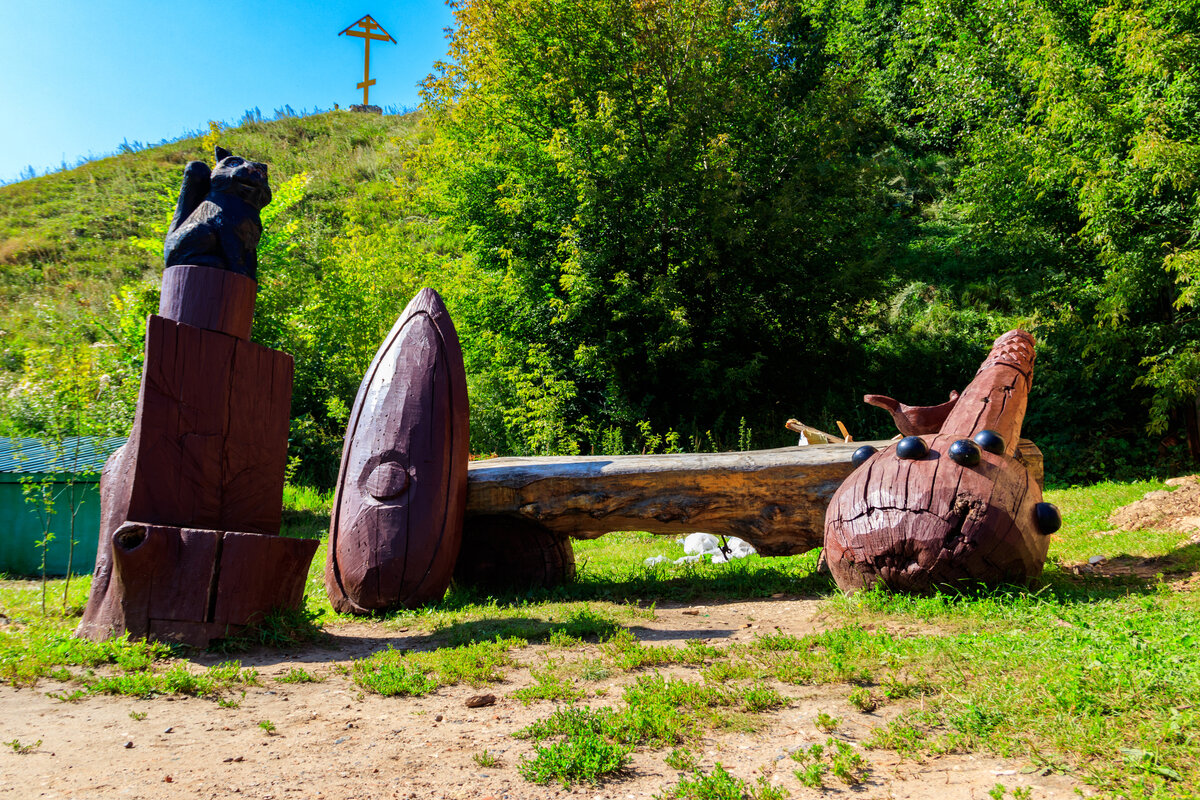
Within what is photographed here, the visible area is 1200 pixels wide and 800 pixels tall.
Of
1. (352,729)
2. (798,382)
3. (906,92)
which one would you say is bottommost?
(352,729)

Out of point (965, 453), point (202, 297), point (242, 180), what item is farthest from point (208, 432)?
point (965, 453)

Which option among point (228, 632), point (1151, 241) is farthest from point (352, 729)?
point (1151, 241)

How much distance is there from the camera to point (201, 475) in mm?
4348

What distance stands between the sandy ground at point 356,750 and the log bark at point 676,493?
6.90 ft

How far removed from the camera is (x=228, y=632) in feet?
13.2

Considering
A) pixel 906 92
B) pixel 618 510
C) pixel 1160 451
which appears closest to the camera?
pixel 618 510

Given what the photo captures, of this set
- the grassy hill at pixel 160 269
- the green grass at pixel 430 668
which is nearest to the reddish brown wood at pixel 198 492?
the green grass at pixel 430 668

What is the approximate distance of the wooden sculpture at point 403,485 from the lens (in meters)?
5.20

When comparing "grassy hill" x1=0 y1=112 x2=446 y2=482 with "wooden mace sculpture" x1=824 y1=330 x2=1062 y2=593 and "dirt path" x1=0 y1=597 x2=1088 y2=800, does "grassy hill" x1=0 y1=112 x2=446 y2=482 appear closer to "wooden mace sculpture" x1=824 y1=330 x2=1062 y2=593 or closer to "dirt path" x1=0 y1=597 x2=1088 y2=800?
"dirt path" x1=0 y1=597 x2=1088 y2=800

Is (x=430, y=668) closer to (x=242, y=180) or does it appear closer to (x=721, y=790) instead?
(x=721, y=790)

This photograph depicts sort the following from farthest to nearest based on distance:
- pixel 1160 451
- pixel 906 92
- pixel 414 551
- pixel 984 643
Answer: pixel 906 92, pixel 1160 451, pixel 414 551, pixel 984 643

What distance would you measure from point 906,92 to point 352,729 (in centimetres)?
2281

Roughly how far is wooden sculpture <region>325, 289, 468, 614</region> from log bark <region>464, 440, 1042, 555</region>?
493mm

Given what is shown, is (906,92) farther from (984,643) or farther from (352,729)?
(352,729)
